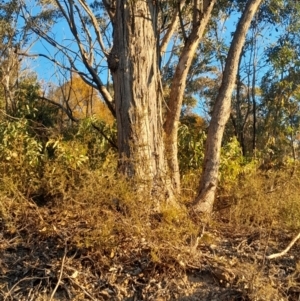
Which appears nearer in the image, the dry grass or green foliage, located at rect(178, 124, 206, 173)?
the dry grass

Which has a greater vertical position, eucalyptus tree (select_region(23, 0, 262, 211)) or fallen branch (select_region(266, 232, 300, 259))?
eucalyptus tree (select_region(23, 0, 262, 211))

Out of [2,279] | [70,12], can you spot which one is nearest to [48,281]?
[2,279]

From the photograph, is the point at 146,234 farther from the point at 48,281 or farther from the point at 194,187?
the point at 194,187

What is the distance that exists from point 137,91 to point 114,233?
2.02 metres

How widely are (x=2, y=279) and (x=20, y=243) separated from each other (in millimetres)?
601

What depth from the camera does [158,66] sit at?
24.6ft

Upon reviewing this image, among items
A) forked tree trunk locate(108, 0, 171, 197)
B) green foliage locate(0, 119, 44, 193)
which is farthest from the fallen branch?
green foliage locate(0, 119, 44, 193)

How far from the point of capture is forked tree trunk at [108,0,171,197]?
693cm

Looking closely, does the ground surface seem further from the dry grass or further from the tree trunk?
the tree trunk

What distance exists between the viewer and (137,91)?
7031mm

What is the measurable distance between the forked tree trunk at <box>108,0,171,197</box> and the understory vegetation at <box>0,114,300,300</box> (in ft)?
1.20

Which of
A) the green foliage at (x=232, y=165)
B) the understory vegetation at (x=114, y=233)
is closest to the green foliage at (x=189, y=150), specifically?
the green foliage at (x=232, y=165)

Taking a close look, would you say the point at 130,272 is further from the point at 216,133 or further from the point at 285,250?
the point at 216,133

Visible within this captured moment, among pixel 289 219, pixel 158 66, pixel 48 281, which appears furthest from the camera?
pixel 158 66
